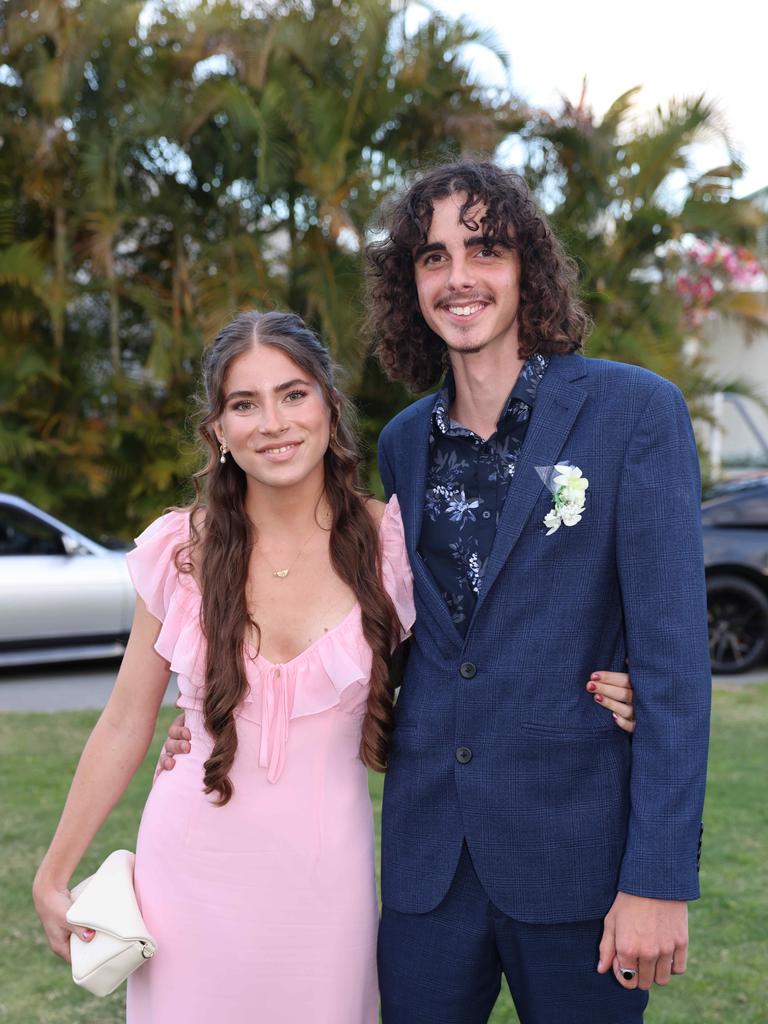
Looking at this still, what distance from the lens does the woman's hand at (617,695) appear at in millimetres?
2199

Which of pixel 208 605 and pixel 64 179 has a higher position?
pixel 64 179

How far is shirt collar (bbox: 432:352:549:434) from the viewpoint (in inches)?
93.5

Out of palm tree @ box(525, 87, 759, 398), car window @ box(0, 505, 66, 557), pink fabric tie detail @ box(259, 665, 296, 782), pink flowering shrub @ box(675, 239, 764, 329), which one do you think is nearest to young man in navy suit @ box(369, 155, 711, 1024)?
pink fabric tie detail @ box(259, 665, 296, 782)

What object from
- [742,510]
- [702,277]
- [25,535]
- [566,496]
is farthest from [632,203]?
[566,496]

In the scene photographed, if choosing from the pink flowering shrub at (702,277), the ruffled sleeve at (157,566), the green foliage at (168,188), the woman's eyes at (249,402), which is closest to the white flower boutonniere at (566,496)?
the woman's eyes at (249,402)

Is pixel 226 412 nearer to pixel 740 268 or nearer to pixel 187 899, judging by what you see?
pixel 187 899

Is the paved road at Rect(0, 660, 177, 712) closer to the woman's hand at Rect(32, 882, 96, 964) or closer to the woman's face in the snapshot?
the woman's hand at Rect(32, 882, 96, 964)

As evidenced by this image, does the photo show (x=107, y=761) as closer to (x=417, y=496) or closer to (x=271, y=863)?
(x=271, y=863)

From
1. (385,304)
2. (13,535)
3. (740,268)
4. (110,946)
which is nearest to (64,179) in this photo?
(13,535)

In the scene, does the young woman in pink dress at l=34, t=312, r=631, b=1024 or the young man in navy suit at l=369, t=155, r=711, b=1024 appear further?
the young woman in pink dress at l=34, t=312, r=631, b=1024

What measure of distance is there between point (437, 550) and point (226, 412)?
0.60 meters

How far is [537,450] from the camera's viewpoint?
7.48 ft

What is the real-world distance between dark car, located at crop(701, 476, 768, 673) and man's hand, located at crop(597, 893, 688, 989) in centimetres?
731

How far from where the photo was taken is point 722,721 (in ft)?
24.4
